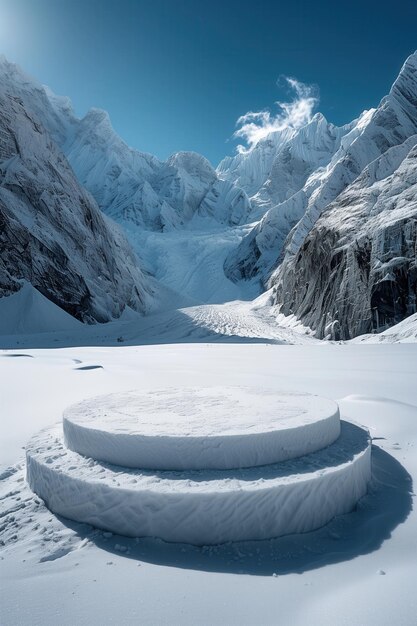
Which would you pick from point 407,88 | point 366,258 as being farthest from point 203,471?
point 407,88

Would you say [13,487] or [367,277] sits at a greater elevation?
[367,277]

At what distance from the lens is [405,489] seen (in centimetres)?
278

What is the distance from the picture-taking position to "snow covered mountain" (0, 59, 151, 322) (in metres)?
23.9

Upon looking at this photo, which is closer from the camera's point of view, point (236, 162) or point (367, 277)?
point (367, 277)

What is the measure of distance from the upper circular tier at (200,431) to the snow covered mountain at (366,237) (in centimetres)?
1299

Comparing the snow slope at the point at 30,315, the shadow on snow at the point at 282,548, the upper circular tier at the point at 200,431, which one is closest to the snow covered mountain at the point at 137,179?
the snow slope at the point at 30,315

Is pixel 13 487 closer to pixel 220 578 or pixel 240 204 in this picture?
pixel 220 578

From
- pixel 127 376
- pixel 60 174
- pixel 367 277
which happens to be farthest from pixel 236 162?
pixel 127 376

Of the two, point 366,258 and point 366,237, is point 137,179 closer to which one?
point 366,237

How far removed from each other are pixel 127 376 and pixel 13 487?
3.77 meters

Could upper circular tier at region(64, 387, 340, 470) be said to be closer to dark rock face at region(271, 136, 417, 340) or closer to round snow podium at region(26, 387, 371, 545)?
round snow podium at region(26, 387, 371, 545)

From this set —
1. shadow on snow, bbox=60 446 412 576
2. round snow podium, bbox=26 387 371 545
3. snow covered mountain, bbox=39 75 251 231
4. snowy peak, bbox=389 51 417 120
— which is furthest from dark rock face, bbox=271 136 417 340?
snow covered mountain, bbox=39 75 251 231

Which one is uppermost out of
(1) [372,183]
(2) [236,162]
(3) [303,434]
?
(2) [236,162]

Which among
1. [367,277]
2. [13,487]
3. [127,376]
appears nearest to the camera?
[13,487]
